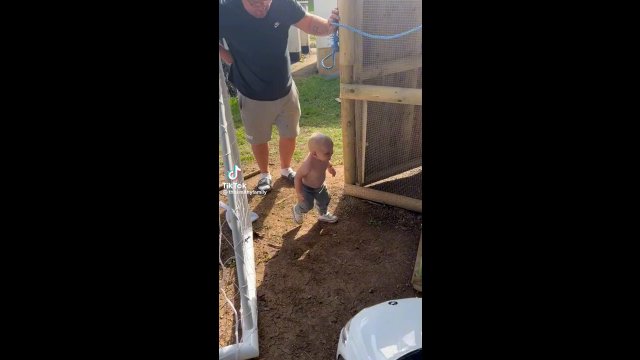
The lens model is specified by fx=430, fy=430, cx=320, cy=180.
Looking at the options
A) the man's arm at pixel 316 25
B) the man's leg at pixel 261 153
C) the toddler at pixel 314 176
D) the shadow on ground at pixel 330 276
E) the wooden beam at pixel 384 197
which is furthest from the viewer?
the man's leg at pixel 261 153

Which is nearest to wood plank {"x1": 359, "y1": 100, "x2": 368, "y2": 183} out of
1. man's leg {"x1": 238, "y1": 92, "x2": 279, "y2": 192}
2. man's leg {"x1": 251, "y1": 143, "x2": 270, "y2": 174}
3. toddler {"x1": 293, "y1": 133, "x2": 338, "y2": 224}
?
toddler {"x1": 293, "y1": 133, "x2": 338, "y2": 224}

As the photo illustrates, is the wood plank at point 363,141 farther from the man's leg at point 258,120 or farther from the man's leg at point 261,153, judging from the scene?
the man's leg at point 261,153

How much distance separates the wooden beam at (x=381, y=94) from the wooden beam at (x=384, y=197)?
0.72 metres

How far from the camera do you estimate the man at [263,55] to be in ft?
8.91

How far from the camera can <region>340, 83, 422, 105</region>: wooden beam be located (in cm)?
267

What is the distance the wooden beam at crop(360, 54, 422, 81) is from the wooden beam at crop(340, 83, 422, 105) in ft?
0.36

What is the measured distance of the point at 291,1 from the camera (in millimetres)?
2838

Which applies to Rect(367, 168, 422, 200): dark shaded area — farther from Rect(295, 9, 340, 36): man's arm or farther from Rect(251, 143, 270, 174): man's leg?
Rect(295, 9, 340, 36): man's arm

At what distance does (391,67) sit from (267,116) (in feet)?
3.11

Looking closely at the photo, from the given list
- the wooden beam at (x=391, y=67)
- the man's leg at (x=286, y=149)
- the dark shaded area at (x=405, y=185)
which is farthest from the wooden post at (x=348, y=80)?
the man's leg at (x=286, y=149)

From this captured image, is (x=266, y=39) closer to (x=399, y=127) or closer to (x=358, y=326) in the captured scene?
(x=399, y=127)

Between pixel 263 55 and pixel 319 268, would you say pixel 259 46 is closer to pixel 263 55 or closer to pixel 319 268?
pixel 263 55
